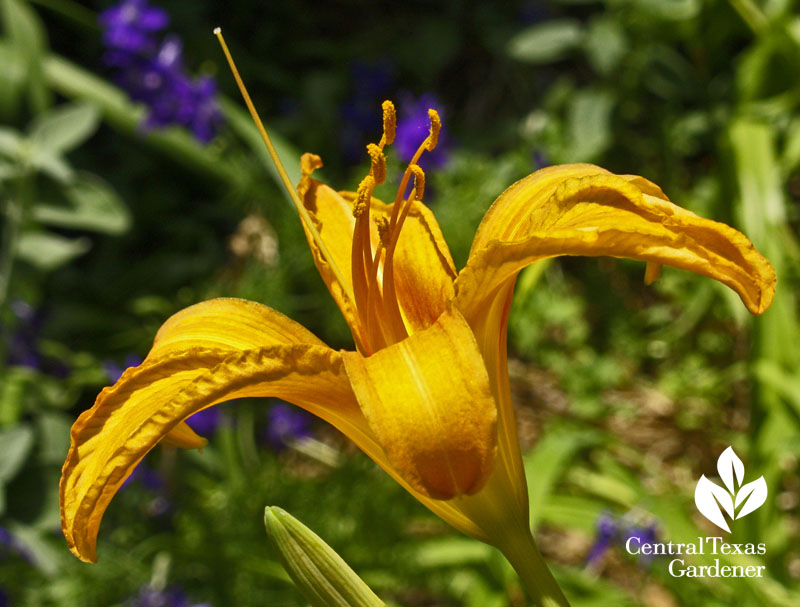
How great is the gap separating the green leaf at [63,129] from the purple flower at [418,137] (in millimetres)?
829

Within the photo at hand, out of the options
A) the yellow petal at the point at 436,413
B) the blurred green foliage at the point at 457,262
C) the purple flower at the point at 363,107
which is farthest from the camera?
the purple flower at the point at 363,107

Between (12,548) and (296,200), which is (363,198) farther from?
(12,548)

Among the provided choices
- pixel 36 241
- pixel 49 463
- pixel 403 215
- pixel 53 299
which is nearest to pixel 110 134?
pixel 53 299

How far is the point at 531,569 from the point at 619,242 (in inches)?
13.2

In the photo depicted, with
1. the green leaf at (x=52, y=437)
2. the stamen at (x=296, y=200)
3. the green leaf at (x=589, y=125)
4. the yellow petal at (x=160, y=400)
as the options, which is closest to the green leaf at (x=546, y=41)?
the green leaf at (x=589, y=125)

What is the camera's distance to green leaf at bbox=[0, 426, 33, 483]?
1.82 metres

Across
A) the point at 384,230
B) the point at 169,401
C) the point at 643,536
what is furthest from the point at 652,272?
the point at 643,536

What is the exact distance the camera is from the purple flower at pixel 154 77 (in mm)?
2383

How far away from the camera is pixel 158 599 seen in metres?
1.84

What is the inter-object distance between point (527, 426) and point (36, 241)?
4.90 feet

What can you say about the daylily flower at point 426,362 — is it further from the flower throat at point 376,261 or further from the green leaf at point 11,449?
the green leaf at point 11,449

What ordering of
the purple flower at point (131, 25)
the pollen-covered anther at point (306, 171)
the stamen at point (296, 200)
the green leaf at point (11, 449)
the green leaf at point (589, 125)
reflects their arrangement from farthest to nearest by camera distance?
1. the green leaf at point (589, 125)
2. the purple flower at point (131, 25)
3. the green leaf at point (11, 449)
4. the pollen-covered anther at point (306, 171)
5. the stamen at point (296, 200)

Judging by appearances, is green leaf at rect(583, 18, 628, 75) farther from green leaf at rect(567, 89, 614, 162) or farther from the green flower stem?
the green flower stem

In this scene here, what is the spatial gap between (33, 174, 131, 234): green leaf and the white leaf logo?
160 centimetres
